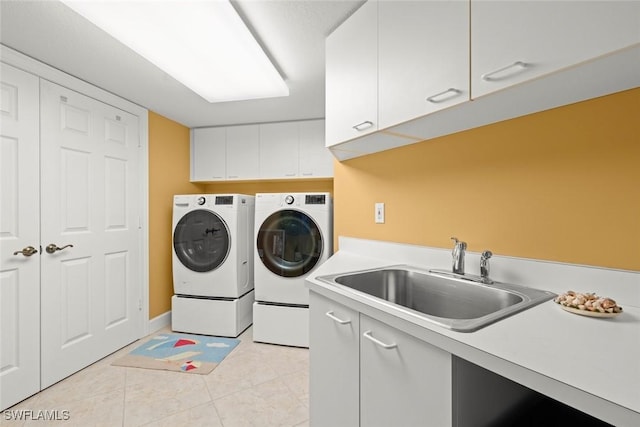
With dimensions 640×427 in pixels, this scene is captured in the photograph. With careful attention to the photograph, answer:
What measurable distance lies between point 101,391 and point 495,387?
2.35 m

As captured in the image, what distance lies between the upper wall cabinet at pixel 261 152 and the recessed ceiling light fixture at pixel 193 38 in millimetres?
1040

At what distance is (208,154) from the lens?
3.42 metres

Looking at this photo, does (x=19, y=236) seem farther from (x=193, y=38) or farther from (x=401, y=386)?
(x=401, y=386)

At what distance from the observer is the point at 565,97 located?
3.13ft

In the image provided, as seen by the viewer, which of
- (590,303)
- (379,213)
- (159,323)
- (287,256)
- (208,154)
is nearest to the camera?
(590,303)

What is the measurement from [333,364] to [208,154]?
9.79 feet

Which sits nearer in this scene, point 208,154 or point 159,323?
point 159,323

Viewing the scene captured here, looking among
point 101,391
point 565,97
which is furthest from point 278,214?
point 565,97

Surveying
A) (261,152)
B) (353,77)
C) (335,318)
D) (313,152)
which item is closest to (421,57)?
(353,77)

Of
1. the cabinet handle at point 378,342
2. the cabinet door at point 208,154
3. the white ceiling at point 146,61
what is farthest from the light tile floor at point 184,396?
the white ceiling at point 146,61

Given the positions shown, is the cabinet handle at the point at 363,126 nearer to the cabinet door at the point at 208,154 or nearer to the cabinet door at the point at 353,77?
the cabinet door at the point at 353,77

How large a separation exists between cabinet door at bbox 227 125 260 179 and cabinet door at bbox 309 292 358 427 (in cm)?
234

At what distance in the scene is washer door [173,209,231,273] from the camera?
A: 2.81m

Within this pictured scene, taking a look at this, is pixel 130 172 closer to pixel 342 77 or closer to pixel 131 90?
pixel 131 90
